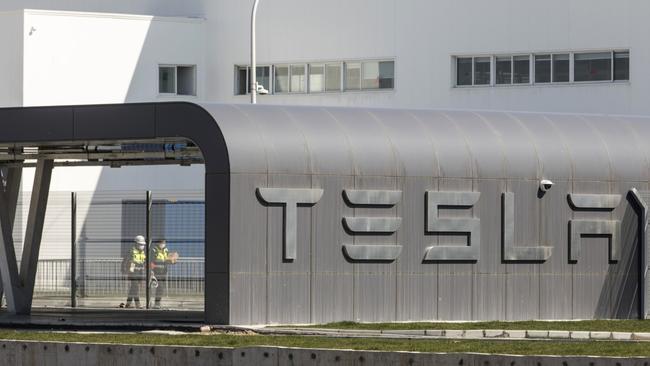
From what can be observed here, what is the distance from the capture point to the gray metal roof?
92.4 ft

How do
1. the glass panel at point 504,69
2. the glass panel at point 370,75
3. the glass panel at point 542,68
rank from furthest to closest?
the glass panel at point 370,75, the glass panel at point 504,69, the glass panel at point 542,68

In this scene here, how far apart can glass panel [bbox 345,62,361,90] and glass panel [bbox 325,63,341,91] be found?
0.92 ft

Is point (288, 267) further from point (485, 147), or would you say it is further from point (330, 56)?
point (330, 56)

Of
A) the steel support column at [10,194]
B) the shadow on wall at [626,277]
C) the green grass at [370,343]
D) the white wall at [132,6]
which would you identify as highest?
the white wall at [132,6]

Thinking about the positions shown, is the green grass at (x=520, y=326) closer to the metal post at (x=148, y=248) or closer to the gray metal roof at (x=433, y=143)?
the gray metal roof at (x=433, y=143)

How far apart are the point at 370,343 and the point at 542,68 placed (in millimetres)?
26639

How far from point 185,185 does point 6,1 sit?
1118cm

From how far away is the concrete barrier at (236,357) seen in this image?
61.1 feet

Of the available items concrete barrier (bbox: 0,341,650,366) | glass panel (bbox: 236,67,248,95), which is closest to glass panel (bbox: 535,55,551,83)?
glass panel (bbox: 236,67,248,95)

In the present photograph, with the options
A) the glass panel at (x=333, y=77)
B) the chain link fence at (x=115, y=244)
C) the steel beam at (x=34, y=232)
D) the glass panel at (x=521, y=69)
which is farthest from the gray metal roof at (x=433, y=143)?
the glass panel at (x=333, y=77)

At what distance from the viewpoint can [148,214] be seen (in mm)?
36219

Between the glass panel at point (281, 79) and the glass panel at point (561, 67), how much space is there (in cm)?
887

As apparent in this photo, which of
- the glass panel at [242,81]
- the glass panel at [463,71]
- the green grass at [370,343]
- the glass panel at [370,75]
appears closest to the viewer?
the green grass at [370,343]

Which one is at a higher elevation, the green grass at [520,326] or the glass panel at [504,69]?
the glass panel at [504,69]
